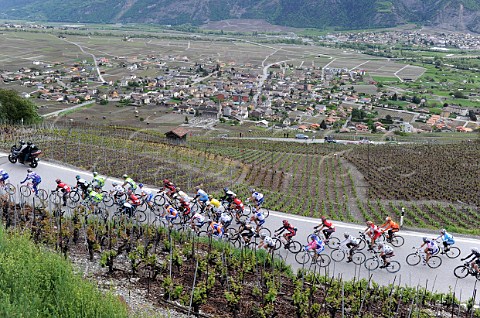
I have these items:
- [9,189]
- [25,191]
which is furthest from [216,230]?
[9,189]

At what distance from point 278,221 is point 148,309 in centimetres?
835

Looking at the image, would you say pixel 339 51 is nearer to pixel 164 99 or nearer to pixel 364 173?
pixel 164 99

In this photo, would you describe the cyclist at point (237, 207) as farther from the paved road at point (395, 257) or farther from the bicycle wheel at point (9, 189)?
the bicycle wheel at point (9, 189)

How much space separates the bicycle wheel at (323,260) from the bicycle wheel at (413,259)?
2.64m

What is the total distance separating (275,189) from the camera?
2523cm

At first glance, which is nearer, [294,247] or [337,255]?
[337,255]

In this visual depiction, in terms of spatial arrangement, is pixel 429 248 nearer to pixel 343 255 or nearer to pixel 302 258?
pixel 343 255

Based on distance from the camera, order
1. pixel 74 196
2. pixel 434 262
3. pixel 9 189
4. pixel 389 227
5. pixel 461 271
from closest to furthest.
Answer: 1. pixel 461 271
2. pixel 434 262
3. pixel 389 227
4. pixel 74 196
5. pixel 9 189

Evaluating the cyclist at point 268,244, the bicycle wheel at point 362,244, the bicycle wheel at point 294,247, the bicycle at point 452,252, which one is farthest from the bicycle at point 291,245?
the bicycle at point 452,252

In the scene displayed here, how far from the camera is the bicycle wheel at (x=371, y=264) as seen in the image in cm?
1409

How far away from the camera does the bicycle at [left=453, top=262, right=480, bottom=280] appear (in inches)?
525

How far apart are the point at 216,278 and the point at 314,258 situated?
316 centimetres

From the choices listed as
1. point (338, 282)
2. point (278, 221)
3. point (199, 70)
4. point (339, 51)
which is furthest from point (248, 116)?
point (339, 51)

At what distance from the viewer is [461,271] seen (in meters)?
13.7
